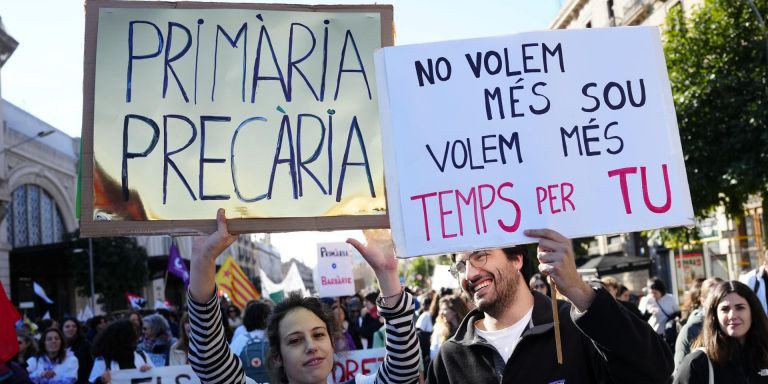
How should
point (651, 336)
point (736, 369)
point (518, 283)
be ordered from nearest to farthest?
point (651, 336)
point (518, 283)
point (736, 369)

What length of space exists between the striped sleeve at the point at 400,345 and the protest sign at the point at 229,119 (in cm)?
34

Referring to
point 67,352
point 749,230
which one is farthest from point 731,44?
Result: point 67,352

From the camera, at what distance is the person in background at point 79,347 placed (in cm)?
790

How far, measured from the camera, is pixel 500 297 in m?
2.99

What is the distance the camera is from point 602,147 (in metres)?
2.69

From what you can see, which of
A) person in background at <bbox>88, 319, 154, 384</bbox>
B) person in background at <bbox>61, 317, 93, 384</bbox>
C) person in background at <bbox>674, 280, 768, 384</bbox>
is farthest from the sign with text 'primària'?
person in background at <bbox>61, 317, 93, 384</bbox>

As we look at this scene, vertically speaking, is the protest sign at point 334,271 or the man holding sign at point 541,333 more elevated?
the protest sign at point 334,271

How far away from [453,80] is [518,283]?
85 cm

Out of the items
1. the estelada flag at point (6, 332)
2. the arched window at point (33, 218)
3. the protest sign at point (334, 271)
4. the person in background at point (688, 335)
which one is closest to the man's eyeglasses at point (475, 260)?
the estelada flag at point (6, 332)

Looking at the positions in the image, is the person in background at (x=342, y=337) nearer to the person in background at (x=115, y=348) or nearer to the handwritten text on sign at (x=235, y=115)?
the handwritten text on sign at (x=235, y=115)

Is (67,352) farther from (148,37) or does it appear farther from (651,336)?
(651,336)

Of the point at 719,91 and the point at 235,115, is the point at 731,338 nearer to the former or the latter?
the point at 235,115

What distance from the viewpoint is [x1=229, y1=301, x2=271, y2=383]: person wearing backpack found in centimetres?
626

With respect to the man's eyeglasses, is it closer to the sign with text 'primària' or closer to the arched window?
the sign with text 'primària'
